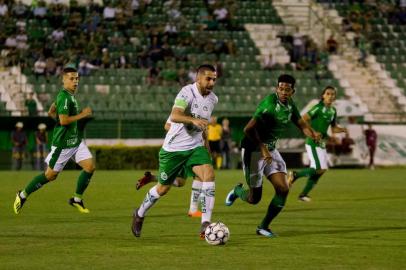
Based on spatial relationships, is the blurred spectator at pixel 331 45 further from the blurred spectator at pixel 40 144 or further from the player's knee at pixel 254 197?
the player's knee at pixel 254 197

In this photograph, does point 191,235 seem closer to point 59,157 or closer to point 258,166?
point 258,166

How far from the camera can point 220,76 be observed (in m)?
46.6

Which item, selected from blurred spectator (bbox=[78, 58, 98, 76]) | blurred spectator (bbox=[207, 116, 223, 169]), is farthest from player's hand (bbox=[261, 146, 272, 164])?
blurred spectator (bbox=[78, 58, 98, 76])

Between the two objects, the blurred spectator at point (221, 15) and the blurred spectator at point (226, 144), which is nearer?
the blurred spectator at point (226, 144)

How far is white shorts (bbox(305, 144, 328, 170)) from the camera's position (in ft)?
75.7

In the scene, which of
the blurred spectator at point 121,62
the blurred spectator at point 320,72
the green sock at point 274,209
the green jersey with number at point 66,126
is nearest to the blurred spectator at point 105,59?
the blurred spectator at point 121,62

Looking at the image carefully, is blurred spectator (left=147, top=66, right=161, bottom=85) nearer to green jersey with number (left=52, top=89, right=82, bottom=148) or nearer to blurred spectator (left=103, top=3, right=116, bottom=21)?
blurred spectator (left=103, top=3, right=116, bottom=21)

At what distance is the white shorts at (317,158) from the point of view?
75.7 feet

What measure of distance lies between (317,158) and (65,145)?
265 inches

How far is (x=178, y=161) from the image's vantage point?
1429 centimetres

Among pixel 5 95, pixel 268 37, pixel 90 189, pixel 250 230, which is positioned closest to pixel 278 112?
pixel 250 230

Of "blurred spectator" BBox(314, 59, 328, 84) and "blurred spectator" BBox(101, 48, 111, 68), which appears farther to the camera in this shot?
"blurred spectator" BBox(314, 59, 328, 84)

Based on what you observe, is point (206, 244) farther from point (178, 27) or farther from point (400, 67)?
point (400, 67)

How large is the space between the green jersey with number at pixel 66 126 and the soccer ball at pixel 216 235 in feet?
18.3
